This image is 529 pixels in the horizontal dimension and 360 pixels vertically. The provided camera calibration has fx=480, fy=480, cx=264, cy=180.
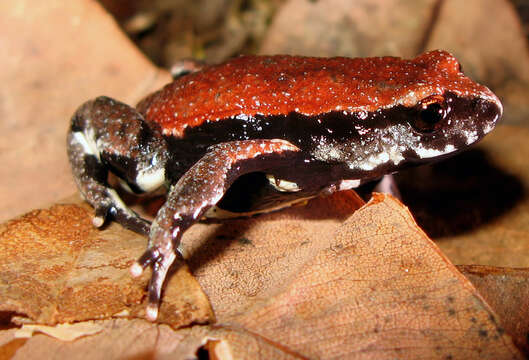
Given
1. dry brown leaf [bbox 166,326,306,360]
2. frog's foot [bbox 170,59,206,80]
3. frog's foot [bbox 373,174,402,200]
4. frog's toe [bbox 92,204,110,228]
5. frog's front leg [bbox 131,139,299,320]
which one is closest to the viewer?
dry brown leaf [bbox 166,326,306,360]

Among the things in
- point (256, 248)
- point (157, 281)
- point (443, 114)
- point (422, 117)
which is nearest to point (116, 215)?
point (157, 281)

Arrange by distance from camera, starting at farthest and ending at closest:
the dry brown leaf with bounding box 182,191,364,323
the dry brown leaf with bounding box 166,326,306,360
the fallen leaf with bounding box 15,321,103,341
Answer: the dry brown leaf with bounding box 182,191,364,323 → the fallen leaf with bounding box 15,321,103,341 → the dry brown leaf with bounding box 166,326,306,360

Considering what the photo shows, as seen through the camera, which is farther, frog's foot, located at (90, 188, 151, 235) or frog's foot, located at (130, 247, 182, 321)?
frog's foot, located at (90, 188, 151, 235)

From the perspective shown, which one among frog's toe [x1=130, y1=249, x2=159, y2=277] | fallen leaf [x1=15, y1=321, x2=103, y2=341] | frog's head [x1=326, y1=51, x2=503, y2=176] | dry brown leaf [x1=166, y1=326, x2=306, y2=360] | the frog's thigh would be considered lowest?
fallen leaf [x1=15, y1=321, x2=103, y2=341]

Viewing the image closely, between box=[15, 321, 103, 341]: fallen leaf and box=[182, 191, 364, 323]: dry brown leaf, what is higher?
box=[15, 321, 103, 341]: fallen leaf

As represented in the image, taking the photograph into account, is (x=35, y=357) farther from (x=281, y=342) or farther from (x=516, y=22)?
(x=516, y=22)

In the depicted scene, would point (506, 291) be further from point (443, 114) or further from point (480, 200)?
point (480, 200)

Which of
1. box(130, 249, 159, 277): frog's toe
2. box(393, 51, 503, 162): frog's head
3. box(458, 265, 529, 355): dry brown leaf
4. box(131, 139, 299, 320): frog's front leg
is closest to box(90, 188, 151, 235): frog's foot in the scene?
box(131, 139, 299, 320): frog's front leg

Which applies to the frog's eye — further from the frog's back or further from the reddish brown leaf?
the reddish brown leaf
